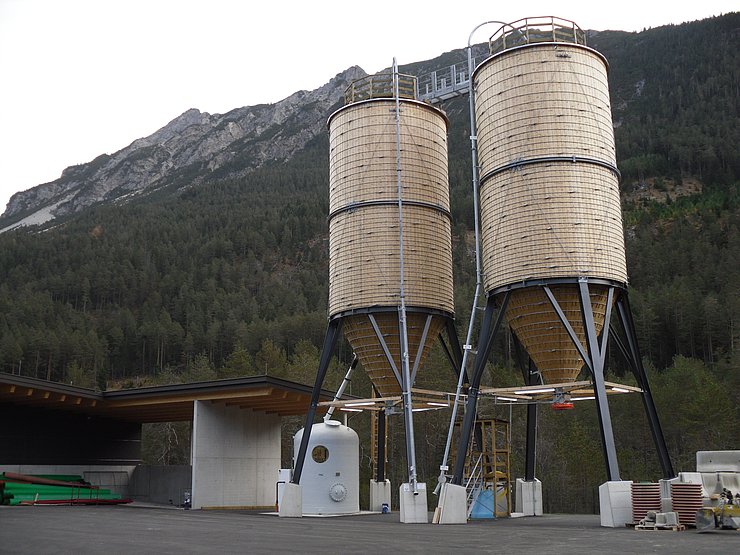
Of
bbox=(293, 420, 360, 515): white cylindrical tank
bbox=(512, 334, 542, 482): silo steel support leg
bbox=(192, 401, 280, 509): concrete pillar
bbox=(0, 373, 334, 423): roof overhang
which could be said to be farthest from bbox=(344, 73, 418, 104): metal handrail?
bbox=(192, 401, 280, 509): concrete pillar

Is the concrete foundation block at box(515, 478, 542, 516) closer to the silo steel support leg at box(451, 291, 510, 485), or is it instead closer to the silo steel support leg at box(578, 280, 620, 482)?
the silo steel support leg at box(451, 291, 510, 485)

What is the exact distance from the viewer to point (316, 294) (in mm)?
121688

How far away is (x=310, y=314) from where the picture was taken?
10362 cm

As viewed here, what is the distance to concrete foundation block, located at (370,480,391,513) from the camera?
3272 centimetres

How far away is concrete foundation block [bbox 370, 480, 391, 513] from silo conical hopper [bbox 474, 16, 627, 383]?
11.7 meters

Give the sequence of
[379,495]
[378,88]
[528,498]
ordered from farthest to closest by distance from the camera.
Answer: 1. [379,495]
2. [378,88]
3. [528,498]

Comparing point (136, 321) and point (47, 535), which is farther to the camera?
point (136, 321)

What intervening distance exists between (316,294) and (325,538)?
10500 cm

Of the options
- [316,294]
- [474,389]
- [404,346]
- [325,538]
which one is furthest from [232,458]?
[316,294]

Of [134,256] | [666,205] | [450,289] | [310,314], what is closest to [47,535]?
[450,289]

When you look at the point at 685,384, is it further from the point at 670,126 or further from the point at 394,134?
the point at 670,126

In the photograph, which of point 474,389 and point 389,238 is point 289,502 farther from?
point 389,238

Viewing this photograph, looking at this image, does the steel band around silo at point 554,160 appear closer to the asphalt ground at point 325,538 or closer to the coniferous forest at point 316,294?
the asphalt ground at point 325,538

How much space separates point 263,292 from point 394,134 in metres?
103
